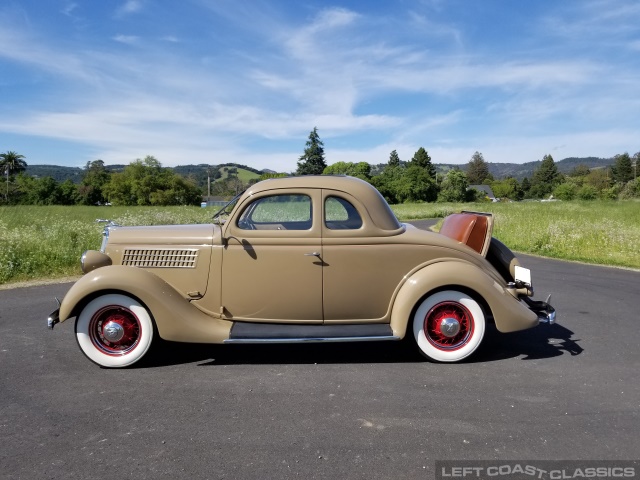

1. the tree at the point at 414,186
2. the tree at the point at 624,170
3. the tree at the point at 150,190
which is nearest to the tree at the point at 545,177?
the tree at the point at 624,170

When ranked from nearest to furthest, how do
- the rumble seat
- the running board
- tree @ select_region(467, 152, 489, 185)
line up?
1. the running board
2. the rumble seat
3. tree @ select_region(467, 152, 489, 185)

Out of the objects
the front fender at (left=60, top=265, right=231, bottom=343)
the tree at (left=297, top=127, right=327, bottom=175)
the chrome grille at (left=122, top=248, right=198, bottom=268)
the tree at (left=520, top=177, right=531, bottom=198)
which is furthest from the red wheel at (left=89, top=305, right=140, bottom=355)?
the tree at (left=520, top=177, right=531, bottom=198)

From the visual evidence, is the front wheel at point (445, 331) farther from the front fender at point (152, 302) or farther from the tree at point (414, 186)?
the tree at point (414, 186)

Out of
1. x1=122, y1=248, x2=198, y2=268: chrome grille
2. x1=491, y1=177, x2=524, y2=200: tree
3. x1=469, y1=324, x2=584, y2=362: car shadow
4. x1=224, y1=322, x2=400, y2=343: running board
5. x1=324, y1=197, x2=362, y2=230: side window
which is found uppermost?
x1=491, y1=177, x2=524, y2=200: tree

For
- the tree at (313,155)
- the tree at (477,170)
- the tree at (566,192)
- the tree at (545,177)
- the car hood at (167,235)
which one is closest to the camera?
the car hood at (167,235)

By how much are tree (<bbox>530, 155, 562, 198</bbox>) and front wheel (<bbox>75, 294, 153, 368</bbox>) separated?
433 feet

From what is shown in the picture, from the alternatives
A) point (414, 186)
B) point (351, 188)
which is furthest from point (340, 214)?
point (414, 186)

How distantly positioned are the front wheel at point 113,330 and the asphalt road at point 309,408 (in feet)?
0.47

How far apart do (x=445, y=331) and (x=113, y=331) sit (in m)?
3.12

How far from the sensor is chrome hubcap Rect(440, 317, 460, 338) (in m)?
3.97

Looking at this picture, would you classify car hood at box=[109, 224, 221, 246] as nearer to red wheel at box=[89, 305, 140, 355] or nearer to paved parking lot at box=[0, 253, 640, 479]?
red wheel at box=[89, 305, 140, 355]

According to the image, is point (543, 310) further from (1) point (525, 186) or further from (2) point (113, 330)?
(1) point (525, 186)

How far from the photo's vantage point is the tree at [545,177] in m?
119

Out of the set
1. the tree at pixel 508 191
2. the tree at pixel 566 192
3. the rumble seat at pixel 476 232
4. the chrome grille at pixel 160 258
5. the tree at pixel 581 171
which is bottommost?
the chrome grille at pixel 160 258
